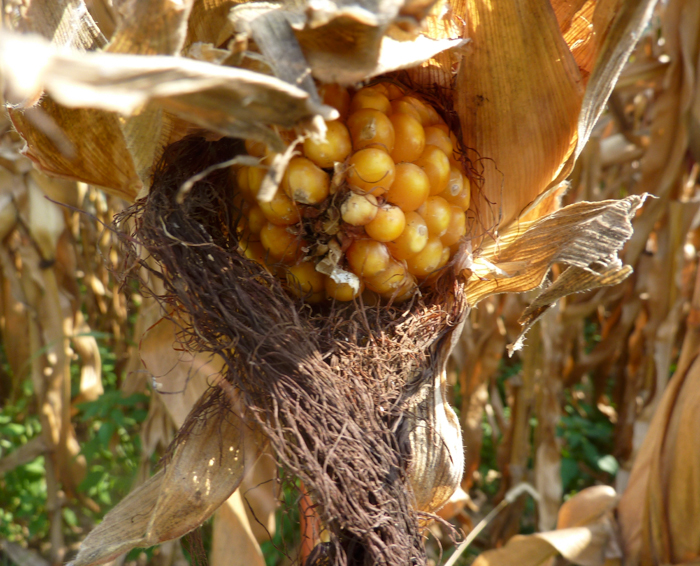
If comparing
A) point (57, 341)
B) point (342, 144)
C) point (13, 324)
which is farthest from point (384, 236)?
point (13, 324)

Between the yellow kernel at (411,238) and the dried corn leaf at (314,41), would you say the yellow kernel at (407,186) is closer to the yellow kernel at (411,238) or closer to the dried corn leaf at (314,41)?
the yellow kernel at (411,238)

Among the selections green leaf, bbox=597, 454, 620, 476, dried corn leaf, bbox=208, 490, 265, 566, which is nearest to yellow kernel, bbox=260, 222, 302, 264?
dried corn leaf, bbox=208, 490, 265, 566

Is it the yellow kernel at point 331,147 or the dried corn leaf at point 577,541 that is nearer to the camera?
the yellow kernel at point 331,147

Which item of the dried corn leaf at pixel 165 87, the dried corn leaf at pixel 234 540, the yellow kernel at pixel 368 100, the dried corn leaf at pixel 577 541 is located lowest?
the dried corn leaf at pixel 577 541

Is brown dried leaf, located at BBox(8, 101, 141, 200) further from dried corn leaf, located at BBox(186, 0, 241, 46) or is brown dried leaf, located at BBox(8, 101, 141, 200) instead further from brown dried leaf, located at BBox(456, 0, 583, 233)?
brown dried leaf, located at BBox(456, 0, 583, 233)

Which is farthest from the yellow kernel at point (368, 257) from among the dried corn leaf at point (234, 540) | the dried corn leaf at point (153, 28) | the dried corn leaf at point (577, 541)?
the dried corn leaf at point (577, 541)

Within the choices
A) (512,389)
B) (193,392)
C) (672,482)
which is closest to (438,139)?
(193,392)
